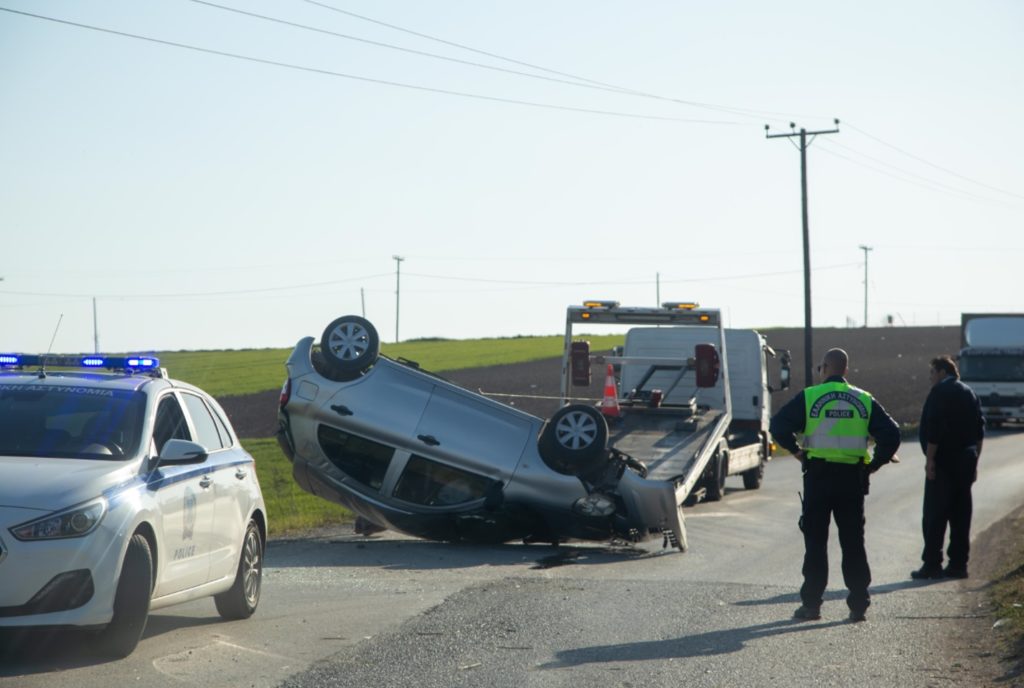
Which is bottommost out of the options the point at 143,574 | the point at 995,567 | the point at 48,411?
the point at 995,567

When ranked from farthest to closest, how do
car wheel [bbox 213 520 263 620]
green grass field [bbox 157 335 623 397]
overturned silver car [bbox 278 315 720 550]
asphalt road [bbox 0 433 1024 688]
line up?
green grass field [bbox 157 335 623 397]
overturned silver car [bbox 278 315 720 550]
car wheel [bbox 213 520 263 620]
asphalt road [bbox 0 433 1024 688]

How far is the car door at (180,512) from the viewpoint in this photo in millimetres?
7945

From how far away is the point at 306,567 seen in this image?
12359mm

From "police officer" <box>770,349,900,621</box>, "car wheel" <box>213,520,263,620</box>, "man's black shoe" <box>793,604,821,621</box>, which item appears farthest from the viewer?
"police officer" <box>770,349,900,621</box>

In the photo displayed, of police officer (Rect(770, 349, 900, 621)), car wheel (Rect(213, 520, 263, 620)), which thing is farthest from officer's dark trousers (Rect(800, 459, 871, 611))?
car wheel (Rect(213, 520, 263, 620))

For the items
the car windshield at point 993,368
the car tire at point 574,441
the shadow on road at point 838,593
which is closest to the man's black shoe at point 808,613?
the shadow on road at point 838,593

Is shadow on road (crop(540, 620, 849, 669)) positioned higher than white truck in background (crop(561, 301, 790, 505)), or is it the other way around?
white truck in background (crop(561, 301, 790, 505))

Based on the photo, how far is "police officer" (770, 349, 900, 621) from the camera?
379 inches

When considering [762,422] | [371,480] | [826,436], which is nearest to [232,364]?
[762,422]

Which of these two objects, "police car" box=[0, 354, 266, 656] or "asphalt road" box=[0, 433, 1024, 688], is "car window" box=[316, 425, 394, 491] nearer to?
"asphalt road" box=[0, 433, 1024, 688]

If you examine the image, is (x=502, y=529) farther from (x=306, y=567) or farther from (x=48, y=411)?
(x=48, y=411)

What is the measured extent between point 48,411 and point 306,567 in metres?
4.48

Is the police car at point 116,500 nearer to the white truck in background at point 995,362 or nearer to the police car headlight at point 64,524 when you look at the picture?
the police car headlight at point 64,524

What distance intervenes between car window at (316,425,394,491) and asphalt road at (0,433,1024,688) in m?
0.86
